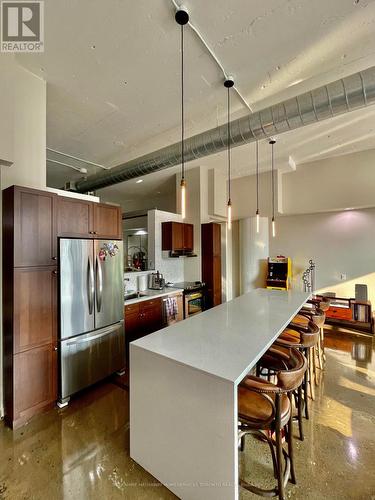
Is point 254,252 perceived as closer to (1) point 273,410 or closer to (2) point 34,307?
(1) point 273,410

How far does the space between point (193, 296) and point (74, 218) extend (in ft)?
9.70

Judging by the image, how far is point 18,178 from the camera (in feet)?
7.77

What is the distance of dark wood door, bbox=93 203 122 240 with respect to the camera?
286 centimetres

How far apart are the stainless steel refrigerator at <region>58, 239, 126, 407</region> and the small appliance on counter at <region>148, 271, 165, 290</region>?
1565 mm

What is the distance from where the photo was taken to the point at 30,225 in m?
2.23

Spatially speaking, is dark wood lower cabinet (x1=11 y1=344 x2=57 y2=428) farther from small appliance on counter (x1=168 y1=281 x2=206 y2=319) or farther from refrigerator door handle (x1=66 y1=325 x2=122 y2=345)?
small appliance on counter (x1=168 y1=281 x2=206 y2=319)

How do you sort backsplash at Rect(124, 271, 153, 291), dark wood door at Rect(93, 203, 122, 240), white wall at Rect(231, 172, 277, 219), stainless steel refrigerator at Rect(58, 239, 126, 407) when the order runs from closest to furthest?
1. stainless steel refrigerator at Rect(58, 239, 126, 407)
2. dark wood door at Rect(93, 203, 122, 240)
3. backsplash at Rect(124, 271, 153, 291)
4. white wall at Rect(231, 172, 277, 219)

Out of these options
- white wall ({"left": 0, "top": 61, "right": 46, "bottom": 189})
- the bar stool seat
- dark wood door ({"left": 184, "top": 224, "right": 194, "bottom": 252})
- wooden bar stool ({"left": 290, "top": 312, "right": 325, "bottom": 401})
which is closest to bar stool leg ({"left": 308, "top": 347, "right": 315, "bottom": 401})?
wooden bar stool ({"left": 290, "top": 312, "right": 325, "bottom": 401})

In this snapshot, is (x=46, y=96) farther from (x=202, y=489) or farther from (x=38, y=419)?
(x=202, y=489)

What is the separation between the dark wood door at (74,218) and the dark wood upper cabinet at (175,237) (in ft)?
6.81

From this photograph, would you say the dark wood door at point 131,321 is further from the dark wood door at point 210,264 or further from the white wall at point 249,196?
the white wall at point 249,196

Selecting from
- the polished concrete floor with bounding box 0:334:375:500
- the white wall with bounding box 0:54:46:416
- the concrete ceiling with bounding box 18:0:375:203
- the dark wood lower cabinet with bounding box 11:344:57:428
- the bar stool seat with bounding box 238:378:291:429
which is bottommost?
the polished concrete floor with bounding box 0:334:375:500

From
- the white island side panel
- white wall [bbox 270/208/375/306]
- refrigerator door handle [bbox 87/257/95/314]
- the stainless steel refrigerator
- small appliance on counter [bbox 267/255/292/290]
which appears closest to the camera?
the white island side panel

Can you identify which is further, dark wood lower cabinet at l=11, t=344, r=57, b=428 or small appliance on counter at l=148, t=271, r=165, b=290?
small appliance on counter at l=148, t=271, r=165, b=290
